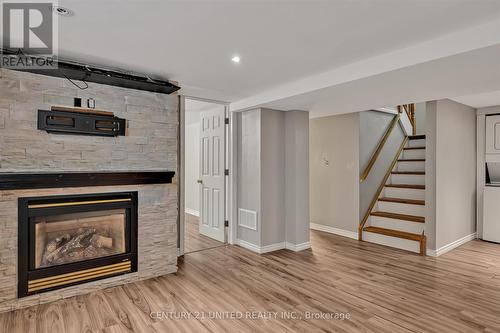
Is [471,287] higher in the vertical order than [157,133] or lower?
lower

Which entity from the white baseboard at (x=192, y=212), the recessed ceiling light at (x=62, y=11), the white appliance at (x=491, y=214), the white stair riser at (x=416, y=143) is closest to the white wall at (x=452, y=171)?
the white appliance at (x=491, y=214)

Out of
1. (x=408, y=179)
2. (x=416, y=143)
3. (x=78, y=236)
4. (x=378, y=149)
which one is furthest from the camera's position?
(x=416, y=143)

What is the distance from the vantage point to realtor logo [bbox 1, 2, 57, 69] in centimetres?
198

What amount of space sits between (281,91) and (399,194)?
300 cm

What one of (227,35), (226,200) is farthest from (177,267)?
(227,35)

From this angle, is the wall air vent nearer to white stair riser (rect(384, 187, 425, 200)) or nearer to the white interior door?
the white interior door

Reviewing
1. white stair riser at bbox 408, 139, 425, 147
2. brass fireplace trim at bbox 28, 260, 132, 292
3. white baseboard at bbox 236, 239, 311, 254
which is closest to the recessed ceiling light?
brass fireplace trim at bbox 28, 260, 132, 292

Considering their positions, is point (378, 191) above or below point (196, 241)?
above

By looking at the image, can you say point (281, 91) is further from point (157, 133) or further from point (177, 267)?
point (177, 267)

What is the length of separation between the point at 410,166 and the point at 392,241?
163 centimetres

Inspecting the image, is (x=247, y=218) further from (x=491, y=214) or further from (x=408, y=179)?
(x=491, y=214)

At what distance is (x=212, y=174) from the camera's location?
5039mm

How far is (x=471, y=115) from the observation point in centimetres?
498

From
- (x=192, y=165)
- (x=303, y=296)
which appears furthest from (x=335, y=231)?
(x=192, y=165)
